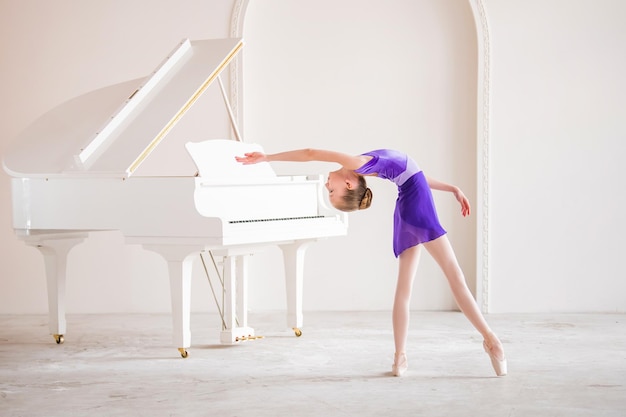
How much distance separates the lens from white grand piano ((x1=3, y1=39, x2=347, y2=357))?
466 centimetres

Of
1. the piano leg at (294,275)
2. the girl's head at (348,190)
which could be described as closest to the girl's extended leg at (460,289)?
the girl's head at (348,190)

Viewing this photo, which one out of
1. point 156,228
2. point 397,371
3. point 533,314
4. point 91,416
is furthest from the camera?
point 533,314

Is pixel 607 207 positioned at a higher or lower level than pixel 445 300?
higher

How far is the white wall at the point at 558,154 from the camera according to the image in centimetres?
669

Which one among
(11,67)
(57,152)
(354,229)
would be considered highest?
(11,67)

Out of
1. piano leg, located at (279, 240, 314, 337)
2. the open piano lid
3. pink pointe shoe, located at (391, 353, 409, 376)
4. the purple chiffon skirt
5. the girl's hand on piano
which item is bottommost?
pink pointe shoe, located at (391, 353, 409, 376)

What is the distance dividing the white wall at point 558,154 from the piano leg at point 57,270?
122 inches

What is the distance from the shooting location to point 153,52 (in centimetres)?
689

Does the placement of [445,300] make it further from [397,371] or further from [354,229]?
[397,371]

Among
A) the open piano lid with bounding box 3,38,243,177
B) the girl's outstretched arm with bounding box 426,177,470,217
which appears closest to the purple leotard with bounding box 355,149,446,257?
the girl's outstretched arm with bounding box 426,177,470,217

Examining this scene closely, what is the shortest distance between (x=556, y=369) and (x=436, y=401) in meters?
1.00

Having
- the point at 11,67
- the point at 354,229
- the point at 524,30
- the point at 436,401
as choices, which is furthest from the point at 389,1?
the point at 436,401

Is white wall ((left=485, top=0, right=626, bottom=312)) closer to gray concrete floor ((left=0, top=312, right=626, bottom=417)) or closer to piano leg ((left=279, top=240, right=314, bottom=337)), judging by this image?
gray concrete floor ((left=0, top=312, right=626, bottom=417))

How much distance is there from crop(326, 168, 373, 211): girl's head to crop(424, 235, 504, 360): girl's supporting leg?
0.37 meters
